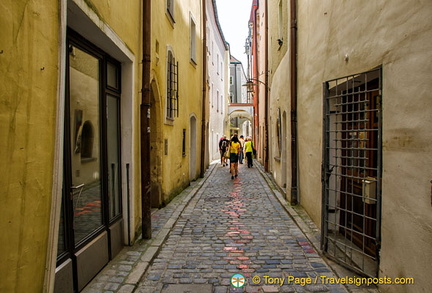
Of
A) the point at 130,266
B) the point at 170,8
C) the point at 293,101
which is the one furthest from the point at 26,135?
the point at 170,8

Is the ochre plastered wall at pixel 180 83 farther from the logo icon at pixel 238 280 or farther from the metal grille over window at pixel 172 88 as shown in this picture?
the logo icon at pixel 238 280

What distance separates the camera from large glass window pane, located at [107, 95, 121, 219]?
4992 mm

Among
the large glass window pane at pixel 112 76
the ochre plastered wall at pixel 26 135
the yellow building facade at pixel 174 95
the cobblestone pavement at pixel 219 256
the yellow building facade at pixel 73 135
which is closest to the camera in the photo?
the ochre plastered wall at pixel 26 135

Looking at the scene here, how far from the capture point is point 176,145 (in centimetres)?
1006

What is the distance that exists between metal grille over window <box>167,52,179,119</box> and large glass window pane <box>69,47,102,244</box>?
4.54m

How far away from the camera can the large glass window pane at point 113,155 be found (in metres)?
4.99

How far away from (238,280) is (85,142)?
2464 mm

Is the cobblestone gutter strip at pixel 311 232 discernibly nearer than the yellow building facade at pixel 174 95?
Yes

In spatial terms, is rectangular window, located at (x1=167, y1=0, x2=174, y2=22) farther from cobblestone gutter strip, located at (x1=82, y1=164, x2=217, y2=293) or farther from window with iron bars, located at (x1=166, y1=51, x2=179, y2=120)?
cobblestone gutter strip, located at (x1=82, y1=164, x2=217, y2=293)

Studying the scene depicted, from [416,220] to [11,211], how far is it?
3162 mm

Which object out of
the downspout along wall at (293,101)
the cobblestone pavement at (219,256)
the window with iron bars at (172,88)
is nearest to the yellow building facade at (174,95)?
the window with iron bars at (172,88)

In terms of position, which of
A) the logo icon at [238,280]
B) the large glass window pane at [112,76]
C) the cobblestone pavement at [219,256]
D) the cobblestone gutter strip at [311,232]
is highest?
the large glass window pane at [112,76]

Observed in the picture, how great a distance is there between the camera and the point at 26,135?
246cm

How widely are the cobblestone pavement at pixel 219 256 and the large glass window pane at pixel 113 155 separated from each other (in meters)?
0.74
